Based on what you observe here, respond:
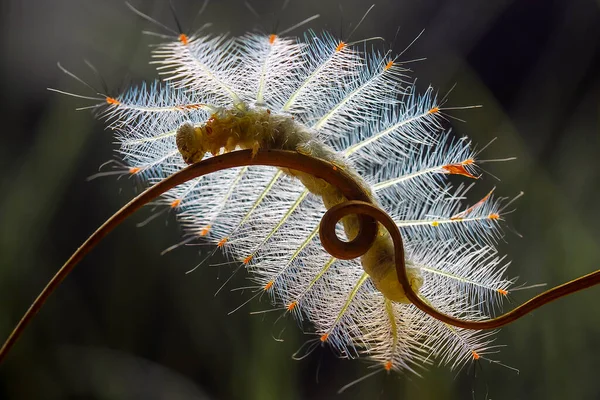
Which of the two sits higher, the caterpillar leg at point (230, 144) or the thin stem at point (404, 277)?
the caterpillar leg at point (230, 144)

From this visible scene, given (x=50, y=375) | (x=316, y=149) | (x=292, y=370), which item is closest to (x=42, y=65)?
(x=50, y=375)

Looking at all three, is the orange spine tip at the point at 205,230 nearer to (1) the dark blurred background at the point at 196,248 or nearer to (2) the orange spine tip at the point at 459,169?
(2) the orange spine tip at the point at 459,169

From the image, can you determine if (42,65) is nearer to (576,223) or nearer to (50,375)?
(50,375)

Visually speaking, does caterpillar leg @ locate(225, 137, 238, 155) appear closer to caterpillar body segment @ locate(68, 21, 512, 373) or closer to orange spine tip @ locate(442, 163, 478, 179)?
caterpillar body segment @ locate(68, 21, 512, 373)

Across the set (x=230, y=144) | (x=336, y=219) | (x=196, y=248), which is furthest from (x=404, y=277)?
(x=196, y=248)

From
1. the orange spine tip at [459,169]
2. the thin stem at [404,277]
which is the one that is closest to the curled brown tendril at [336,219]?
the thin stem at [404,277]
